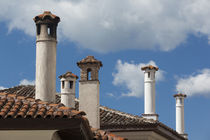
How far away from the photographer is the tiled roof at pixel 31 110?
12766 millimetres

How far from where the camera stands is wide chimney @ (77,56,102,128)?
19.0m

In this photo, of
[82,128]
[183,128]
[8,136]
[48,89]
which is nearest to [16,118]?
[8,136]

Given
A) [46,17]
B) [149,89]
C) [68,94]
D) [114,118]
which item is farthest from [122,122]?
[46,17]

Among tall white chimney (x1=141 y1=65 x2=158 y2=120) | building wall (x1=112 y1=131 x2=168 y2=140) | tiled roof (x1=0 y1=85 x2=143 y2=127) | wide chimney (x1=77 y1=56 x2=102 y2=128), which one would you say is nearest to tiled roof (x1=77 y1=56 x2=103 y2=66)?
wide chimney (x1=77 y1=56 x2=102 y2=128)

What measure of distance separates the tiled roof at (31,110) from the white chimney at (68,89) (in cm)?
951

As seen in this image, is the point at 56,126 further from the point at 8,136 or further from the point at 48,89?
the point at 48,89

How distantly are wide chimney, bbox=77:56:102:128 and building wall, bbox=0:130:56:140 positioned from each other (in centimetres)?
614

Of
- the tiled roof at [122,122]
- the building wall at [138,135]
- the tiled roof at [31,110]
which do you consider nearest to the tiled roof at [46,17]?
the tiled roof at [31,110]

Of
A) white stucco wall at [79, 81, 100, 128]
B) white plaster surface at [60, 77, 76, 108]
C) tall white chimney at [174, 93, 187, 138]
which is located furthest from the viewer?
tall white chimney at [174, 93, 187, 138]

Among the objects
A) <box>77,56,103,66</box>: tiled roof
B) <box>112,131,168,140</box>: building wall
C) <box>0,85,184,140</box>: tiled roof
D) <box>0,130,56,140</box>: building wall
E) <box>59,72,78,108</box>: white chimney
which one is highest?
<box>77,56,103,66</box>: tiled roof

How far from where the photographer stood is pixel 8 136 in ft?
42.6

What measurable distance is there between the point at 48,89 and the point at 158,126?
25.4 ft

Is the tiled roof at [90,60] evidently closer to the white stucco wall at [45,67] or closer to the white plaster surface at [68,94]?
the white stucco wall at [45,67]

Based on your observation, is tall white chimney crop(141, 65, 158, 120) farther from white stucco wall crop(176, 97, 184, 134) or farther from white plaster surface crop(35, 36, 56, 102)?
white plaster surface crop(35, 36, 56, 102)
